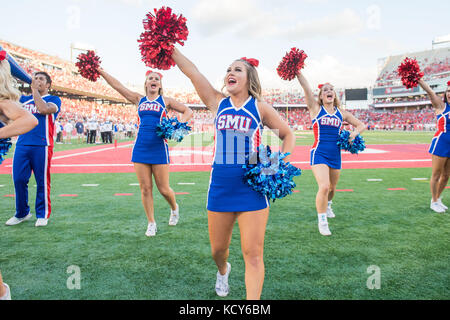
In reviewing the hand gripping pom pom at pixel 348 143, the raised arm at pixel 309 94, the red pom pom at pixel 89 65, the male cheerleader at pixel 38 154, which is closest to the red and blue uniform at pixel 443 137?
the hand gripping pom pom at pixel 348 143

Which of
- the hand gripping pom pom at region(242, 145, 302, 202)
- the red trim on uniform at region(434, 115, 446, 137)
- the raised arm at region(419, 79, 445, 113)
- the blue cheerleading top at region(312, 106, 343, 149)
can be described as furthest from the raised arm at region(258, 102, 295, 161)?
the red trim on uniform at region(434, 115, 446, 137)

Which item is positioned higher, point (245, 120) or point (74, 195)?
point (245, 120)

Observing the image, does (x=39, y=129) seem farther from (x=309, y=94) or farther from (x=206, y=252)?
(x=309, y=94)

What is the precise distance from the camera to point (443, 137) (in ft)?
14.7

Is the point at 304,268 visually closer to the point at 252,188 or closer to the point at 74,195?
the point at 252,188

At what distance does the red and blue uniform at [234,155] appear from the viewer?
200cm

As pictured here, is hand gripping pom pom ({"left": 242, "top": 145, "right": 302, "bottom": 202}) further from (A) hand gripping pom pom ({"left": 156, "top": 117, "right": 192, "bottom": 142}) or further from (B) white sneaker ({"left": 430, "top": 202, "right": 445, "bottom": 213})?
(B) white sneaker ({"left": 430, "top": 202, "right": 445, "bottom": 213})

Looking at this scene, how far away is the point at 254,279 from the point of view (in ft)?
6.33

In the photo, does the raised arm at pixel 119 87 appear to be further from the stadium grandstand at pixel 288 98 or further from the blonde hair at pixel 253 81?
the stadium grandstand at pixel 288 98

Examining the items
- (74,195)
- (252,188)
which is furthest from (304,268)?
(74,195)

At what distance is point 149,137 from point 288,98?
225 ft

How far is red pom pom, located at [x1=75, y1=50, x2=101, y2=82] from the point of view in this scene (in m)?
3.68

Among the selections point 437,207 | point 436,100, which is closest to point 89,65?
point 436,100

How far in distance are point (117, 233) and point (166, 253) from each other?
90cm
